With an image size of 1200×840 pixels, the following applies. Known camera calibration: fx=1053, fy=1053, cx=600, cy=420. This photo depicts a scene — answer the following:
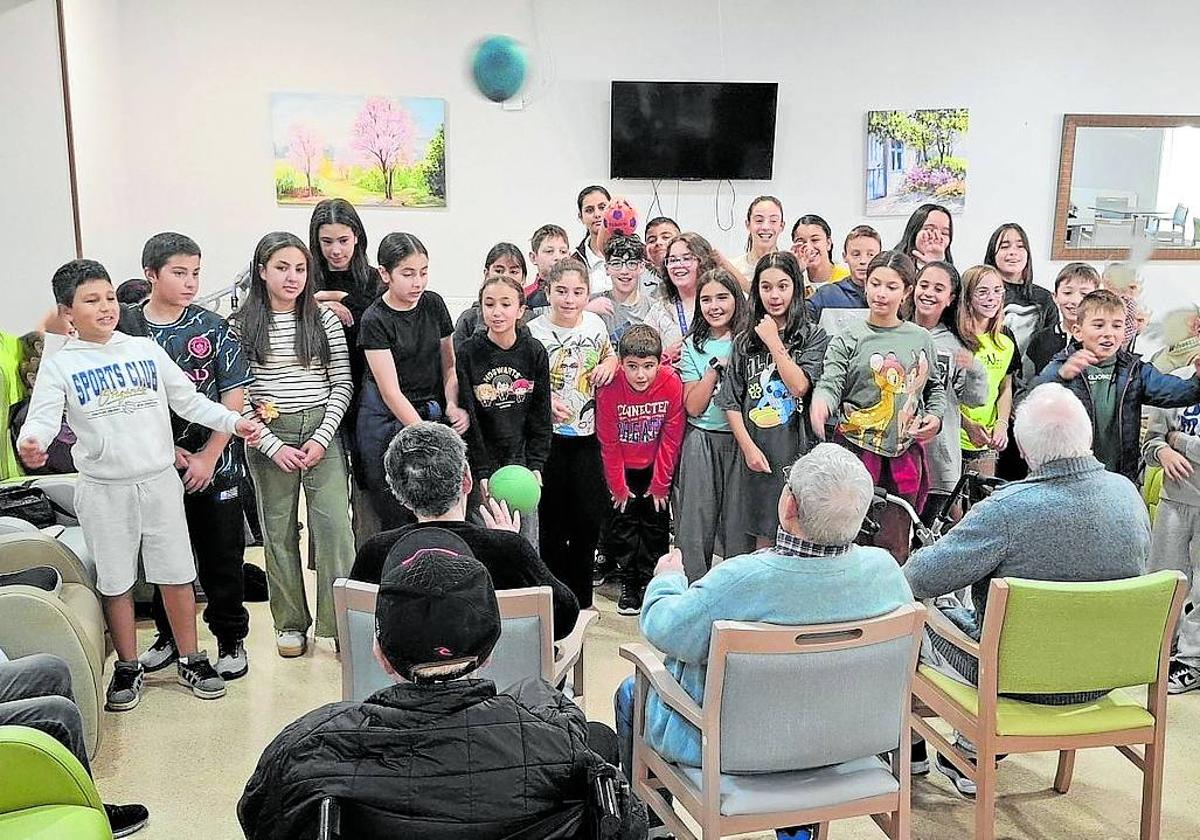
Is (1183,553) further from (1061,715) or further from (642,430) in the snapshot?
(642,430)

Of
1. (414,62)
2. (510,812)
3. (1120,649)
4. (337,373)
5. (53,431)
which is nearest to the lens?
(510,812)

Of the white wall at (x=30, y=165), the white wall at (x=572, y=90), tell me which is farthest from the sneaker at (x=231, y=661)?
the white wall at (x=572, y=90)

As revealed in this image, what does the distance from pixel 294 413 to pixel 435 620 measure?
2241 mm

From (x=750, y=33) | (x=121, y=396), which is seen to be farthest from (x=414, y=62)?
(x=121, y=396)

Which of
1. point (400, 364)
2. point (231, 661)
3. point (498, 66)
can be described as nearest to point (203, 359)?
point (400, 364)

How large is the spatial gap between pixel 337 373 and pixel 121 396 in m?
0.73

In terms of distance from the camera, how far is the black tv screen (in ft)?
21.8

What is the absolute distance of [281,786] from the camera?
1537 millimetres

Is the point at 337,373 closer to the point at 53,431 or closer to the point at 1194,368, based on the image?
the point at 53,431

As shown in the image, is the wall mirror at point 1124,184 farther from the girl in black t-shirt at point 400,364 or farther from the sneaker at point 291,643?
the sneaker at point 291,643

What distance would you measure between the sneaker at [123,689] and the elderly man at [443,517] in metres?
1.48

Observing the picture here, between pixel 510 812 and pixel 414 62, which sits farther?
pixel 414 62

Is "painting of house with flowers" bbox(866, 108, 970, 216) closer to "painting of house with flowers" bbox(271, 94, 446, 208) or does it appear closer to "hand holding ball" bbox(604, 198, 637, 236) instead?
"hand holding ball" bbox(604, 198, 637, 236)

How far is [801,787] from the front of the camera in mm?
2176
